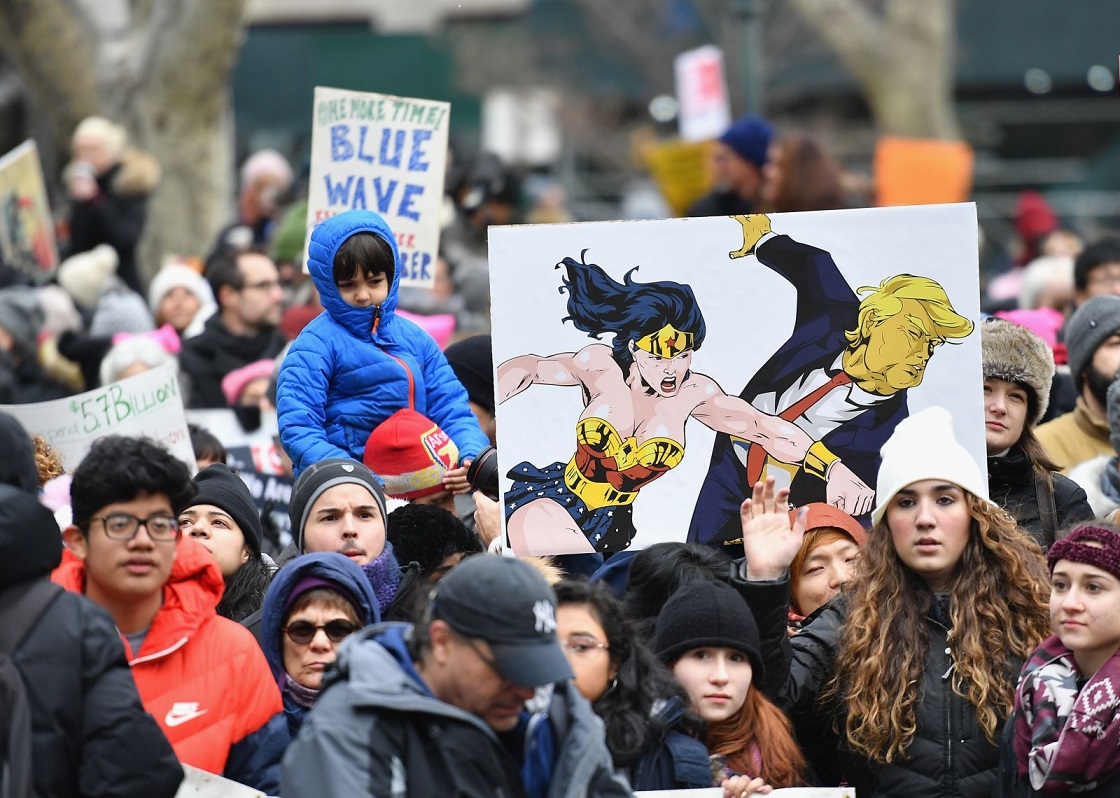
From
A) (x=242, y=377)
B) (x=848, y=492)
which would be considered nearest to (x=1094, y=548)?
(x=848, y=492)

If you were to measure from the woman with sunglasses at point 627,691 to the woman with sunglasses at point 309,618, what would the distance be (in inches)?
23.5

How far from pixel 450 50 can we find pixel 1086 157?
1059 centimetres

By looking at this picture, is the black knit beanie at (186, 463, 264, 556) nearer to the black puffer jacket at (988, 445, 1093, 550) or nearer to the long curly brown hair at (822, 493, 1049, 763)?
the long curly brown hair at (822, 493, 1049, 763)

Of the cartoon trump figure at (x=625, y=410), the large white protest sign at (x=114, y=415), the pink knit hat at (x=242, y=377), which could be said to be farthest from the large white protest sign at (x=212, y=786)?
the pink knit hat at (x=242, y=377)

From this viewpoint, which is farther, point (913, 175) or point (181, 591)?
point (913, 175)

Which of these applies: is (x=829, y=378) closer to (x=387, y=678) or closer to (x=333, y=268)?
(x=333, y=268)

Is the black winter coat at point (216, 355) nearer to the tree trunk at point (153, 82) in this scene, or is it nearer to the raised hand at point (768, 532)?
the raised hand at point (768, 532)

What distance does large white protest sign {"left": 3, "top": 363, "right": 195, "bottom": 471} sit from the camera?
7.59 meters

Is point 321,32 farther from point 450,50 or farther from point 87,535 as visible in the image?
point 87,535

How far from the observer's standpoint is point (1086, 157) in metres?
31.3

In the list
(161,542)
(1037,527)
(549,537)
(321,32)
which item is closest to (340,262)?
(549,537)

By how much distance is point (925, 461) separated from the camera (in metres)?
5.62

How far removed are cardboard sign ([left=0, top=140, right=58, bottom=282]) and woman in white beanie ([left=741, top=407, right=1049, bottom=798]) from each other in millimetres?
7355

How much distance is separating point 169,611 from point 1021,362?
3096mm
